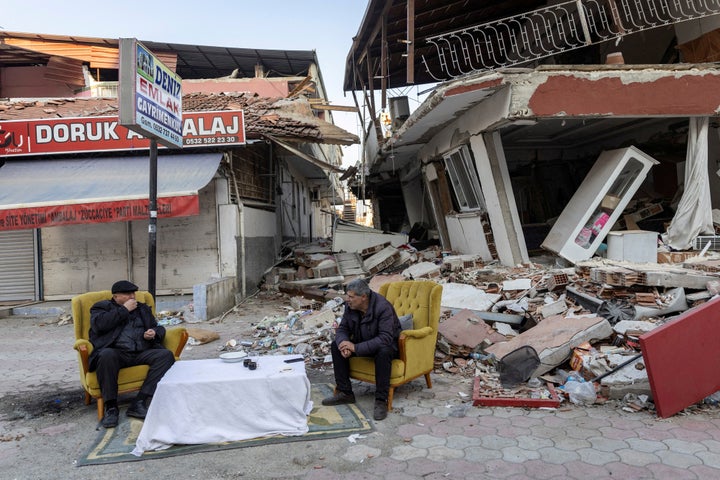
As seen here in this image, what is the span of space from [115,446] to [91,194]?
6.69m

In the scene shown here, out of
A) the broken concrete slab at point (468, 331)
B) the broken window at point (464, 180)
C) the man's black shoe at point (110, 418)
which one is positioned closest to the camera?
the man's black shoe at point (110, 418)

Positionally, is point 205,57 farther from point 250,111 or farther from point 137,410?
point 137,410

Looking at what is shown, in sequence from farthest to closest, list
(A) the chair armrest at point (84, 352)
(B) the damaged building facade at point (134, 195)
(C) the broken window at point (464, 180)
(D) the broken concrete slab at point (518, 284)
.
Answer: (C) the broken window at point (464, 180) → (B) the damaged building facade at point (134, 195) → (D) the broken concrete slab at point (518, 284) → (A) the chair armrest at point (84, 352)

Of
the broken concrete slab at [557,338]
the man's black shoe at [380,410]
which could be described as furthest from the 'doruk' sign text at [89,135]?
the man's black shoe at [380,410]

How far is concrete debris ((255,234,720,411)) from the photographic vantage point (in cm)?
504

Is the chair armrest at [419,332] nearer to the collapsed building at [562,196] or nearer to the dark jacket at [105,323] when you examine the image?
the collapsed building at [562,196]

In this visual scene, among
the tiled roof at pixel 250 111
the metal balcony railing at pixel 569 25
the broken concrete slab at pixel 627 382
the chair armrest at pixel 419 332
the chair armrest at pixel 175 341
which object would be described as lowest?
the broken concrete slab at pixel 627 382

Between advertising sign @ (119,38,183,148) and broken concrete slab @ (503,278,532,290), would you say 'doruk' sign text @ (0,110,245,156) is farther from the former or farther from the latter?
broken concrete slab @ (503,278,532,290)

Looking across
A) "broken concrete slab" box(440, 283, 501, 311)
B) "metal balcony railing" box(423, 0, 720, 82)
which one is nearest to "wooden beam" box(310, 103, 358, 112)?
"metal balcony railing" box(423, 0, 720, 82)

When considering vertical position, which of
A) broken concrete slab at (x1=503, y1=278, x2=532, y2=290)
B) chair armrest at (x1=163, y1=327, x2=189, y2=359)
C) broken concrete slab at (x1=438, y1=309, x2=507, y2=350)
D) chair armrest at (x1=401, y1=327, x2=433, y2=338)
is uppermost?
broken concrete slab at (x1=503, y1=278, x2=532, y2=290)

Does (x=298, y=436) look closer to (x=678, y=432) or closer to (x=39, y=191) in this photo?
(x=678, y=432)

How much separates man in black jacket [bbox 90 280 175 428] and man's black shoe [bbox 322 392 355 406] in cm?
148

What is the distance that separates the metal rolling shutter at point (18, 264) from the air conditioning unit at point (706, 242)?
42.4 feet

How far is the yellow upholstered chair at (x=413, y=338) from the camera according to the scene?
459cm
